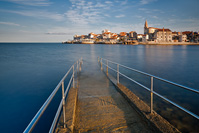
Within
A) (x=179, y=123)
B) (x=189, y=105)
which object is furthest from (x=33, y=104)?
(x=189, y=105)

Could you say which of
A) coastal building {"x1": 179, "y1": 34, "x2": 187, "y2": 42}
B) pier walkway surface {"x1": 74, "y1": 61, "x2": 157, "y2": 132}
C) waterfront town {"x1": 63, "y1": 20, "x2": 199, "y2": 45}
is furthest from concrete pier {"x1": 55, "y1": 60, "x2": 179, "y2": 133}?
coastal building {"x1": 179, "y1": 34, "x2": 187, "y2": 42}

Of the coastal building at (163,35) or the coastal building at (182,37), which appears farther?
the coastal building at (182,37)

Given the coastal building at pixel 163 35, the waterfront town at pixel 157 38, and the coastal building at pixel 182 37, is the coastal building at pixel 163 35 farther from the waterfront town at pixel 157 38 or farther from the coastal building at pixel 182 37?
the coastal building at pixel 182 37

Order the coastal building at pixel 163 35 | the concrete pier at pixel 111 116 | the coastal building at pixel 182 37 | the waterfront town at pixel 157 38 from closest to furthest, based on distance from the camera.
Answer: the concrete pier at pixel 111 116
the coastal building at pixel 163 35
the waterfront town at pixel 157 38
the coastal building at pixel 182 37

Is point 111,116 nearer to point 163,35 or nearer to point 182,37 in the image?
point 163,35

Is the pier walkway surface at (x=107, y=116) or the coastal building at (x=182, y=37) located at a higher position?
the coastal building at (x=182, y=37)

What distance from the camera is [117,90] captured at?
5.60m

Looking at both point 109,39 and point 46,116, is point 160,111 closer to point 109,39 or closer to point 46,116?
point 46,116

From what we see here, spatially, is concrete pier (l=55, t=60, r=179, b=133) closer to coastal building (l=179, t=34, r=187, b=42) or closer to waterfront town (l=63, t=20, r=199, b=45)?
waterfront town (l=63, t=20, r=199, b=45)

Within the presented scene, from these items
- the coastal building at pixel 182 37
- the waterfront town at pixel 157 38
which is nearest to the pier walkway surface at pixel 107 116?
the waterfront town at pixel 157 38

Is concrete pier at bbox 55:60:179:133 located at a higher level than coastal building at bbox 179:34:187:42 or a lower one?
lower

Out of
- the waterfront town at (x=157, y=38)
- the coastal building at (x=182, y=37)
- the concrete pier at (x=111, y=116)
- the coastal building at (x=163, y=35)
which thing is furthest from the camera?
the coastal building at (x=182, y=37)

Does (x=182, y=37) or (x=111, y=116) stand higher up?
(x=182, y=37)

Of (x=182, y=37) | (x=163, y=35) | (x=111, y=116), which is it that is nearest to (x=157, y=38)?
(x=163, y=35)
